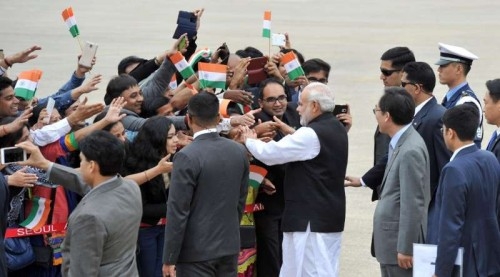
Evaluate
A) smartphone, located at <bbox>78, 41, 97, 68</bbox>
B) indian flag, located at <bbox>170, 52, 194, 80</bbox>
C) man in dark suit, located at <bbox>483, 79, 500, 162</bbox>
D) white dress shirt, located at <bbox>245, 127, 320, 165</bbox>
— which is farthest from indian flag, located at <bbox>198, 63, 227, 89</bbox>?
man in dark suit, located at <bbox>483, 79, 500, 162</bbox>

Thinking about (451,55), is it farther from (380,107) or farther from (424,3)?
(424,3)

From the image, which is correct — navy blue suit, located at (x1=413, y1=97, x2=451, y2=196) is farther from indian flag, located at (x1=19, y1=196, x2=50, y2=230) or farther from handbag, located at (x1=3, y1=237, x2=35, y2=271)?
handbag, located at (x1=3, y1=237, x2=35, y2=271)

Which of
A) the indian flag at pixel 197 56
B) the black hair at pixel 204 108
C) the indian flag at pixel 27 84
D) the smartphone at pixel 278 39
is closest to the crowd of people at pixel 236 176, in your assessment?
the black hair at pixel 204 108

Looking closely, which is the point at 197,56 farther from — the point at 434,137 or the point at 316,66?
the point at 434,137

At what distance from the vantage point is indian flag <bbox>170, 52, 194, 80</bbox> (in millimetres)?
9086

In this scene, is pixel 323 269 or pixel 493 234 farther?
pixel 323 269

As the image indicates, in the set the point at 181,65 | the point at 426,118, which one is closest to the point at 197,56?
the point at 181,65

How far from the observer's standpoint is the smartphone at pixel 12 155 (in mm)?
7145

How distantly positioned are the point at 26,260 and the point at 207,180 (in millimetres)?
1593

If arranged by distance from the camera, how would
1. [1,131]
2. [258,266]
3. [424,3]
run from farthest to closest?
[424,3] < [258,266] < [1,131]

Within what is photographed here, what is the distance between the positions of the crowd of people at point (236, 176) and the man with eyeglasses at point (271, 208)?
11 millimetres

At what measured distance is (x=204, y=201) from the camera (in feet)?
23.0

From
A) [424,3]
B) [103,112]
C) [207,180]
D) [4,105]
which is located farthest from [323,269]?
[424,3]

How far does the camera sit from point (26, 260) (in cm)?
769
